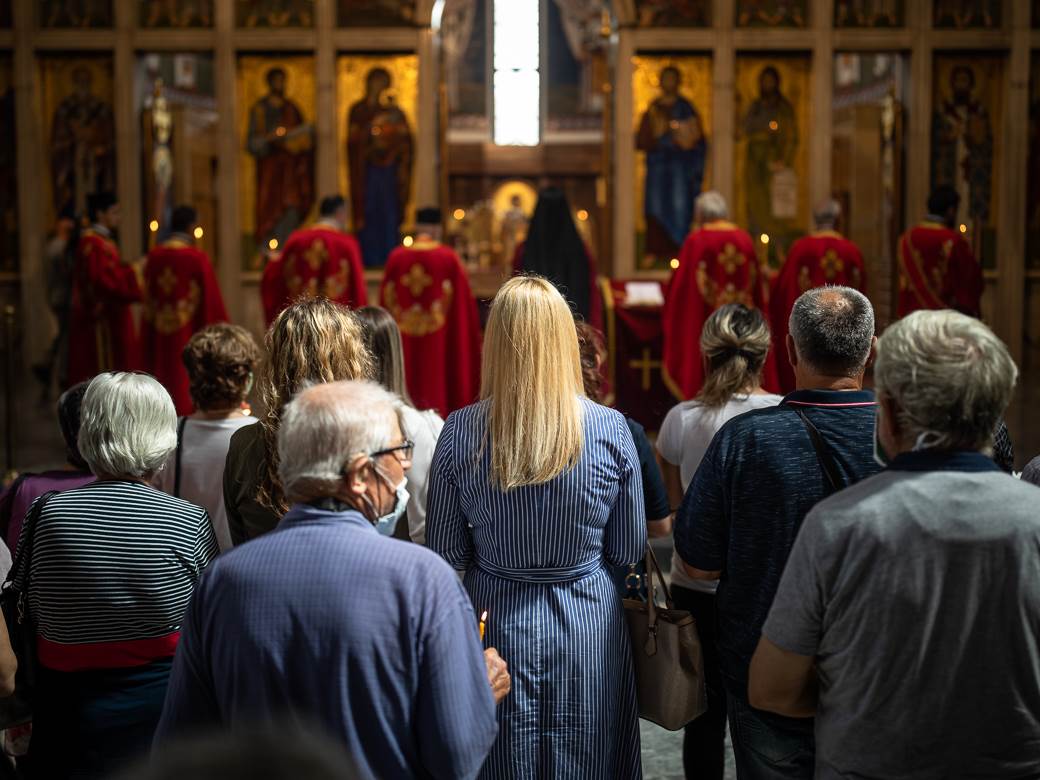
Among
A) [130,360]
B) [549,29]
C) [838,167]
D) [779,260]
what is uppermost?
[549,29]

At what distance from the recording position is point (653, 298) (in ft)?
35.7

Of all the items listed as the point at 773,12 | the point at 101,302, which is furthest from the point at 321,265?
the point at 773,12

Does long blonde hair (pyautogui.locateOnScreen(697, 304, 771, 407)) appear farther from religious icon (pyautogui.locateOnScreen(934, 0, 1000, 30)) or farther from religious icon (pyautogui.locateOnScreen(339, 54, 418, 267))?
religious icon (pyautogui.locateOnScreen(934, 0, 1000, 30))

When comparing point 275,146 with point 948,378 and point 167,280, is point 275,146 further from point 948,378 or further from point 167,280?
point 948,378

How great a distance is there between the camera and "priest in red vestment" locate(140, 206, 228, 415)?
Answer: 35.2ft

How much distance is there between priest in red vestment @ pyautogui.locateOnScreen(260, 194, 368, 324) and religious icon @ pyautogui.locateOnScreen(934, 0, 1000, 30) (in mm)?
7189

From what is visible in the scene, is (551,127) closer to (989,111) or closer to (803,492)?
(989,111)

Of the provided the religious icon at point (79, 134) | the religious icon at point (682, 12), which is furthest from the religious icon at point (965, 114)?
the religious icon at point (79, 134)

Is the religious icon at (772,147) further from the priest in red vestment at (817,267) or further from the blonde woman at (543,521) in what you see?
the blonde woman at (543,521)

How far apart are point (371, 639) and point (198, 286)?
29.8 ft

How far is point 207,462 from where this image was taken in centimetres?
394

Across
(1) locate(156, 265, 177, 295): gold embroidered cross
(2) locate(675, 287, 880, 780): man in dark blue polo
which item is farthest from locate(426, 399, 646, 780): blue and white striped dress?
(1) locate(156, 265, 177, 295): gold embroidered cross

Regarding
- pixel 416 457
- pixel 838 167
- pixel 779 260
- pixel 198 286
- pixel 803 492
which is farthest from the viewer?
pixel 838 167

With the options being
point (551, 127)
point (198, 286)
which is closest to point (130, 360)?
point (198, 286)
